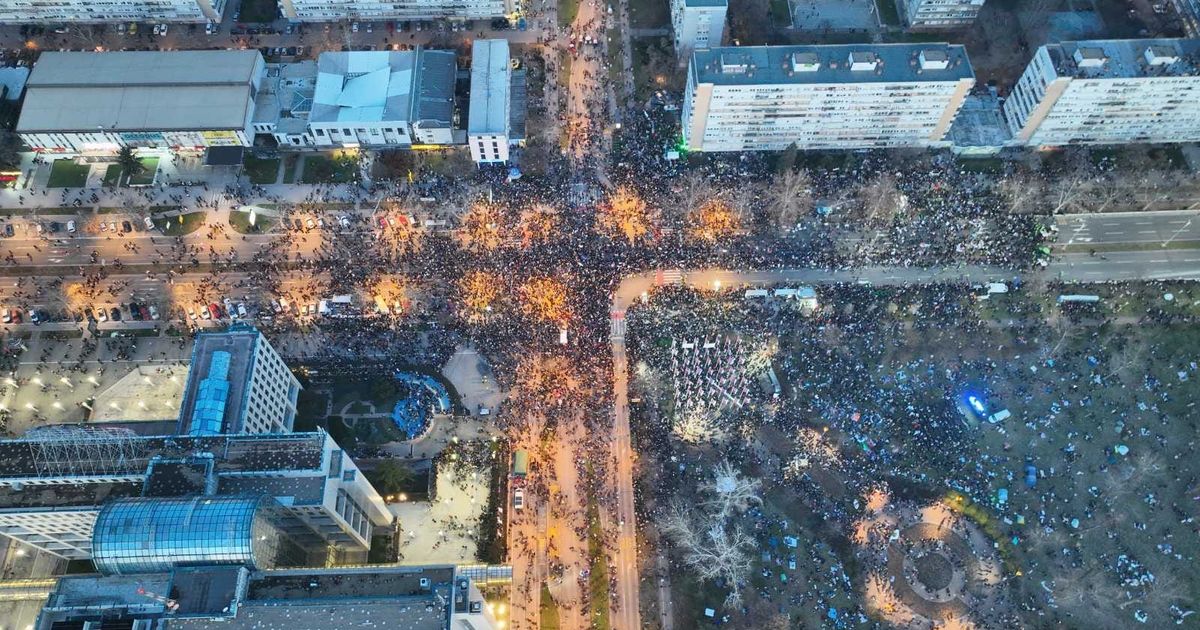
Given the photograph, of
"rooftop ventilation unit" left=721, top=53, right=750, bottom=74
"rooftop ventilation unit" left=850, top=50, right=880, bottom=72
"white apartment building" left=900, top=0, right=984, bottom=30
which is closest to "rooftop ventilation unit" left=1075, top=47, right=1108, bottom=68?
"white apartment building" left=900, top=0, right=984, bottom=30

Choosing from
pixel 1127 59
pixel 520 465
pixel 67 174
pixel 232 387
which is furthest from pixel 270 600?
pixel 1127 59

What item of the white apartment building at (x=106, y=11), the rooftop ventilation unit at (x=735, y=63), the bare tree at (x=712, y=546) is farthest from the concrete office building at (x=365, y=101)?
the bare tree at (x=712, y=546)

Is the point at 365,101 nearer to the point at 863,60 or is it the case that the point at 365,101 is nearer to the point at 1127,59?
the point at 863,60

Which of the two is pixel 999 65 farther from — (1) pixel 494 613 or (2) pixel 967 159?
(1) pixel 494 613

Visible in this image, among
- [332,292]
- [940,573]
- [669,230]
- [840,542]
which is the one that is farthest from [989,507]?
[332,292]

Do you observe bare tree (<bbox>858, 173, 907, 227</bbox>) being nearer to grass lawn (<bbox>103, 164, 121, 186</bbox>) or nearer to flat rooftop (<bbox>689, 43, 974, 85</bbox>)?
flat rooftop (<bbox>689, 43, 974, 85</bbox>)

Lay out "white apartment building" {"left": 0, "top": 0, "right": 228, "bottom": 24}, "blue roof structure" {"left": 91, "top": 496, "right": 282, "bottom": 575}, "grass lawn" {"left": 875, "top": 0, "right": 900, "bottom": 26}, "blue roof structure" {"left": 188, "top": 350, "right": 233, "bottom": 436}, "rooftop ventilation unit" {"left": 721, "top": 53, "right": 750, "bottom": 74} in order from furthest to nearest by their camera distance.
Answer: "grass lawn" {"left": 875, "top": 0, "right": 900, "bottom": 26} → "white apartment building" {"left": 0, "top": 0, "right": 228, "bottom": 24} → "rooftop ventilation unit" {"left": 721, "top": 53, "right": 750, "bottom": 74} → "blue roof structure" {"left": 188, "top": 350, "right": 233, "bottom": 436} → "blue roof structure" {"left": 91, "top": 496, "right": 282, "bottom": 575}
